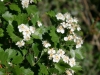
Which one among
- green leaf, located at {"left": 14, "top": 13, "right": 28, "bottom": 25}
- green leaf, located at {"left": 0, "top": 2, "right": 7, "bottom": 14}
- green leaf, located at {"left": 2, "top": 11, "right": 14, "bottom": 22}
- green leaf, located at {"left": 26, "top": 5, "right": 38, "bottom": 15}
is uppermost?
green leaf, located at {"left": 26, "top": 5, "right": 38, "bottom": 15}

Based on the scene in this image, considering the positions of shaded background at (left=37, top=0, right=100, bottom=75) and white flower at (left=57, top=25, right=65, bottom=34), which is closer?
white flower at (left=57, top=25, right=65, bottom=34)

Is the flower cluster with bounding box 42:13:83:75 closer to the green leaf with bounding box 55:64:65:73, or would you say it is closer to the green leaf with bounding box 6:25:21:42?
the green leaf with bounding box 55:64:65:73

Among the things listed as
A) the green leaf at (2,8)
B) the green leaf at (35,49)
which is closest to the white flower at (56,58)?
the green leaf at (35,49)

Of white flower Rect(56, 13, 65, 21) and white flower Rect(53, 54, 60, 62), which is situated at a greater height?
white flower Rect(56, 13, 65, 21)

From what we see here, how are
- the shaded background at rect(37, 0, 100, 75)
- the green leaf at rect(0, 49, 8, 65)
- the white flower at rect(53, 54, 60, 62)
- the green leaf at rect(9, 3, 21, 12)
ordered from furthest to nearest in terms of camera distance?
the shaded background at rect(37, 0, 100, 75)
the green leaf at rect(9, 3, 21, 12)
the white flower at rect(53, 54, 60, 62)
the green leaf at rect(0, 49, 8, 65)

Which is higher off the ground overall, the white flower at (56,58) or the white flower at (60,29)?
the white flower at (60,29)

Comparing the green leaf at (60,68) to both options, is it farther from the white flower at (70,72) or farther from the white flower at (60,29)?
A: the white flower at (60,29)

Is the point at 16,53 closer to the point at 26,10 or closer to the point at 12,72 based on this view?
the point at 12,72

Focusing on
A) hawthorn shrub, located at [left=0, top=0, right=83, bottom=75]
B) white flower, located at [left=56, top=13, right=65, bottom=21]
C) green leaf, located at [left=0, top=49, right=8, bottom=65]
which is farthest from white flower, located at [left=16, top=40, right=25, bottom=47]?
white flower, located at [left=56, top=13, right=65, bottom=21]

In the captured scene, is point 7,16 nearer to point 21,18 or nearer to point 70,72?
point 21,18
